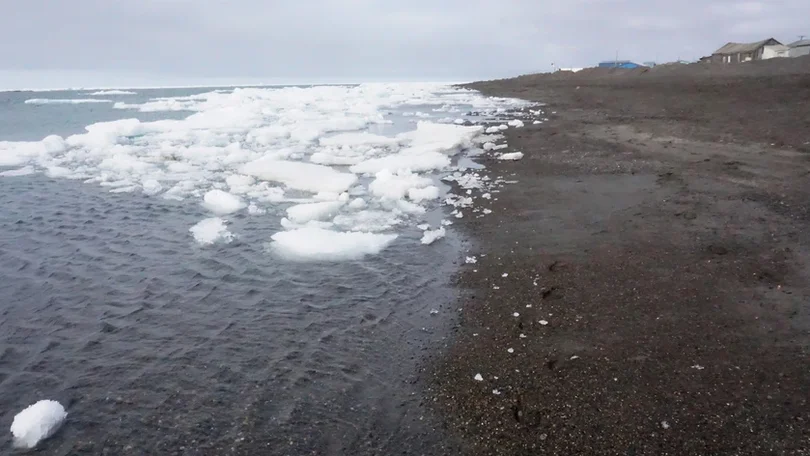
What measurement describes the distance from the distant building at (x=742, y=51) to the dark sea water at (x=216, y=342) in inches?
1406

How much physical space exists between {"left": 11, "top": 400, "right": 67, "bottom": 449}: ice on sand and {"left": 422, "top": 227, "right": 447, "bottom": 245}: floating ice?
140 inches

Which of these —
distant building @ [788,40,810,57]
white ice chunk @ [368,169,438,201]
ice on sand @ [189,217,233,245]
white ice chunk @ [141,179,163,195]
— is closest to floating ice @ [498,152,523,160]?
white ice chunk @ [368,169,438,201]

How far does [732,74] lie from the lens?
67.7ft

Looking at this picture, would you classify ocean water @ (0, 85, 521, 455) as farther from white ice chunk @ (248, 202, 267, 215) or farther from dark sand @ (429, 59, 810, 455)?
dark sand @ (429, 59, 810, 455)

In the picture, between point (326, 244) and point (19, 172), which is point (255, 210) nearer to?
point (326, 244)

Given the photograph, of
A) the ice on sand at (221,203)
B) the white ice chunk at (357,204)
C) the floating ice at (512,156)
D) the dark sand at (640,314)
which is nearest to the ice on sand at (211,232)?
the ice on sand at (221,203)

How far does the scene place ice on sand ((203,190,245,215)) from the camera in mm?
6891

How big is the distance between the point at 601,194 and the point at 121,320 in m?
5.93

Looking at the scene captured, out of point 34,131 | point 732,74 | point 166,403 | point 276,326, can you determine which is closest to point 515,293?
point 276,326

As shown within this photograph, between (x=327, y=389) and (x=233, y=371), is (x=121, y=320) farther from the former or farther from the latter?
(x=327, y=389)

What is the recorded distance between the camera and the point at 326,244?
5.33 meters

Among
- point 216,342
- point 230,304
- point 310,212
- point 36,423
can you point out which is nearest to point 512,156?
point 310,212

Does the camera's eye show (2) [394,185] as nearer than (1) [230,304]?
No

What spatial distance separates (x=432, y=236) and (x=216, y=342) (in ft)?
8.80
